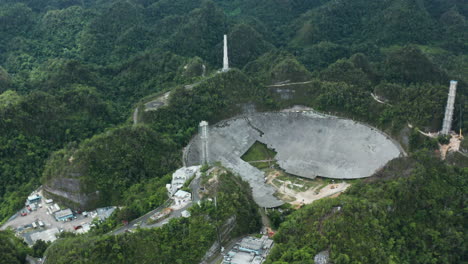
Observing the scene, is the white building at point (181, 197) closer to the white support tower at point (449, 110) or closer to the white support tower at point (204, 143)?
the white support tower at point (204, 143)

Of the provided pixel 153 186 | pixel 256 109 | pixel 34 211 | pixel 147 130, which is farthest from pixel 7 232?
pixel 256 109

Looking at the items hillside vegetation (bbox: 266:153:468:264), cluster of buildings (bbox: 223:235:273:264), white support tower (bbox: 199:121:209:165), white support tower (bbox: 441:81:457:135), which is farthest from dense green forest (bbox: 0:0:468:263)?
white support tower (bbox: 199:121:209:165)

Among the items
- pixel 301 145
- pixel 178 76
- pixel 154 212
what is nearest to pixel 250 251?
pixel 154 212

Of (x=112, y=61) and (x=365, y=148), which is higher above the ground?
(x=112, y=61)

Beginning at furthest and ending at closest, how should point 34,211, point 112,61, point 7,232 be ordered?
point 112,61, point 34,211, point 7,232

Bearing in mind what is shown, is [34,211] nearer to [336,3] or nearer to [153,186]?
[153,186]

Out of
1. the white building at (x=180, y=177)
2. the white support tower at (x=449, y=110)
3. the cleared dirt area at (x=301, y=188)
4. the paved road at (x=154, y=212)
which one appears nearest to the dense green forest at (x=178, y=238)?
the paved road at (x=154, y=212)
